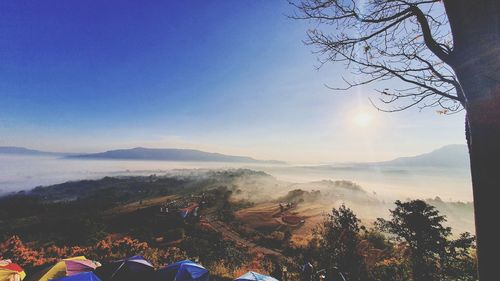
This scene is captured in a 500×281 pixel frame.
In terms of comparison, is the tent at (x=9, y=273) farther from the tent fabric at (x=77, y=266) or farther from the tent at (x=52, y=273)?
the tent fabric at (x=77, y=266)

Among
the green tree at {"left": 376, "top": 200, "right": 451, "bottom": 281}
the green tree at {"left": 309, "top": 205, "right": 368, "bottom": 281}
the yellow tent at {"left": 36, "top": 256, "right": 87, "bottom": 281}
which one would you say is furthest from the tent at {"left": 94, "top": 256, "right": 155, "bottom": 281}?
the green tree at {"left": 376, "top": 200, "right": 451, "bottom": 281}

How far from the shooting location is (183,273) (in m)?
8.60

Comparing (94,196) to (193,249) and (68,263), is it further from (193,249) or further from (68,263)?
(68,263)

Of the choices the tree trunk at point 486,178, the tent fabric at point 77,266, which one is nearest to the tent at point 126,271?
the tent fabric at point 77,266

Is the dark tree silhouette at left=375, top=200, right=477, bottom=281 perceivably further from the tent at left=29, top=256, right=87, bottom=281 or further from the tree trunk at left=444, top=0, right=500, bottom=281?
the tent at left=29, top=256, right=87, bottom=281

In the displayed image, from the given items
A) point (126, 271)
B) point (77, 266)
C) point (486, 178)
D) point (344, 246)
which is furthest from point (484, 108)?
point (344, 246)

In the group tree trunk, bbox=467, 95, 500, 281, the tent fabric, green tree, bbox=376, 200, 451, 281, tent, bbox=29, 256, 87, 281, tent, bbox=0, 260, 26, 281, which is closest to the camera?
tree trunk, bbox=467, 95, 500, 281

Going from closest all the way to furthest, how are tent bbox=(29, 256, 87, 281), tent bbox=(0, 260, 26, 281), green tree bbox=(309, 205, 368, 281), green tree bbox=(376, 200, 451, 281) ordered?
tent bbox=(0, 260, 26, 281) < tent bbox=(29, 256, 87, 281) < green tree bbox=(376, 200, 451, 281) < green tree bbox=(309, 205, 368, 281)

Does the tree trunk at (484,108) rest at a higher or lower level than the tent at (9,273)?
higher

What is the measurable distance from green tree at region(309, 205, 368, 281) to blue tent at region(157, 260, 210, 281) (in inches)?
284

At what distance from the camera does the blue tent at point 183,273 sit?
8539 mm

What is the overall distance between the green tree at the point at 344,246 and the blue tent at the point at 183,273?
720 centimetres

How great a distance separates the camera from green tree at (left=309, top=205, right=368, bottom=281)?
13265 mm

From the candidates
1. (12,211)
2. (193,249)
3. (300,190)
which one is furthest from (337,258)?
(12,211)
